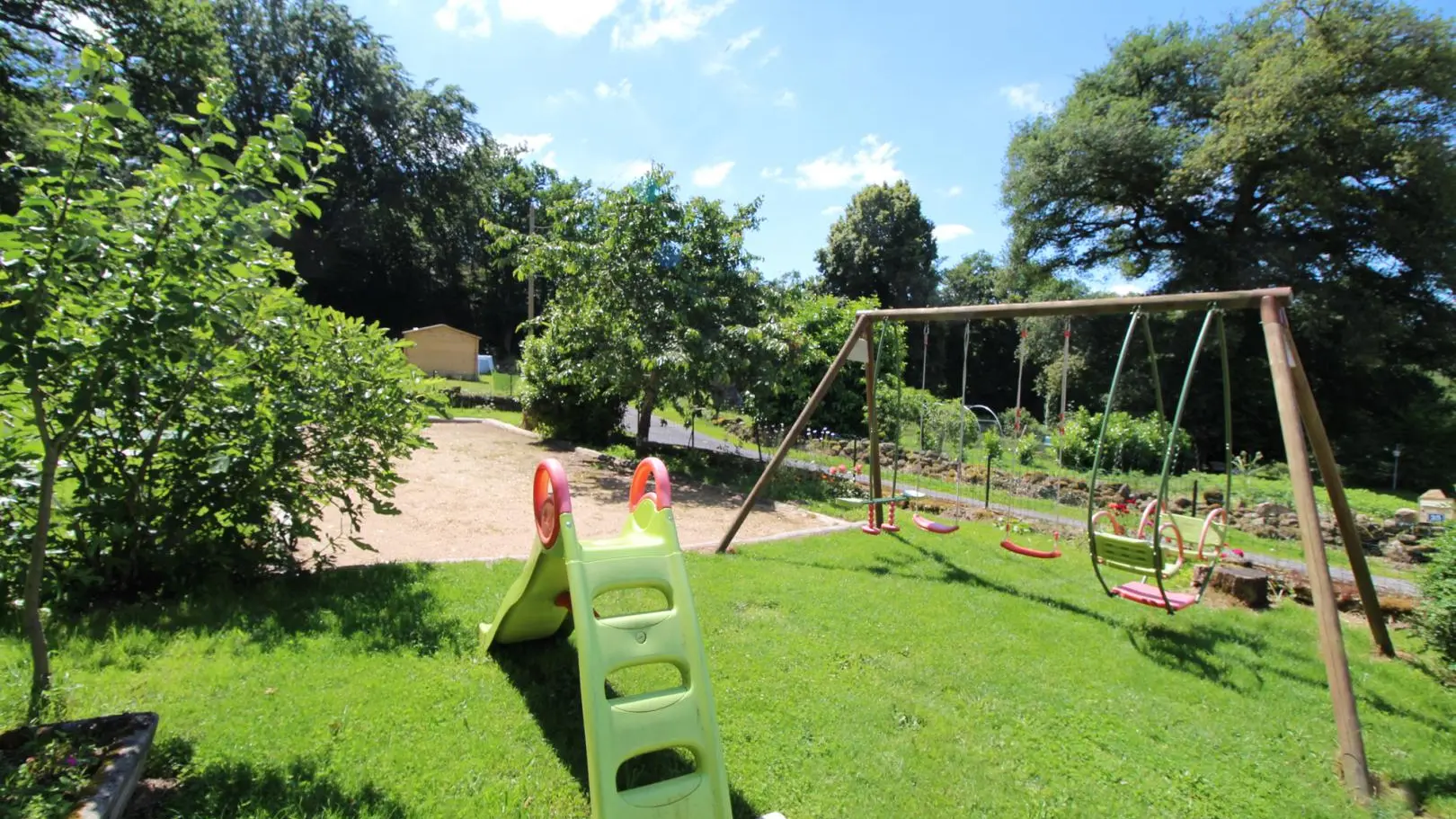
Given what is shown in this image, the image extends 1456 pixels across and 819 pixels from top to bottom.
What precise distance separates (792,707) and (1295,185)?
21848 mm

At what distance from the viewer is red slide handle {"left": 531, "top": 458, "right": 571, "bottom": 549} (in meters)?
3.10

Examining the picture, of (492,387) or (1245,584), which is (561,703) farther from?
(492,387)

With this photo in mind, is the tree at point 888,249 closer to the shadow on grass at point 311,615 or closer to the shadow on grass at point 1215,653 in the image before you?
the shadow on grass at point 1215,653

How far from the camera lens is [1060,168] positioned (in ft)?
71.8

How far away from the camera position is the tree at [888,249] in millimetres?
36969

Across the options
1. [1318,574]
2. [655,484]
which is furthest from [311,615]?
[1318,574]

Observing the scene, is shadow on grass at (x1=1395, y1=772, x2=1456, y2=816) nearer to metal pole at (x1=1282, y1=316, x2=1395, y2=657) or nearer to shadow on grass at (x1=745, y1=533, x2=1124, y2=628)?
metal pole at (x1=1282, y1=316, x2=1395, y2=657)

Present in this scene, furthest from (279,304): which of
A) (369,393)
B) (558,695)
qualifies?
(558,695)

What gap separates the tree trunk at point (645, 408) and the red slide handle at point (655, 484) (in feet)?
23.1

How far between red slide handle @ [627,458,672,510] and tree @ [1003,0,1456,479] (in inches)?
860

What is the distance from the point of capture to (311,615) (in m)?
4.18

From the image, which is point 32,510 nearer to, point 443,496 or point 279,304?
point 279,304

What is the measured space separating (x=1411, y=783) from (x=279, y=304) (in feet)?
20.2

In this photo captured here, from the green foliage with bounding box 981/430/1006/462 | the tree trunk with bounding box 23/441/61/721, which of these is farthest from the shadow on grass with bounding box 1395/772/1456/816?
the green foliage with bounding box 981/430/1006/462
